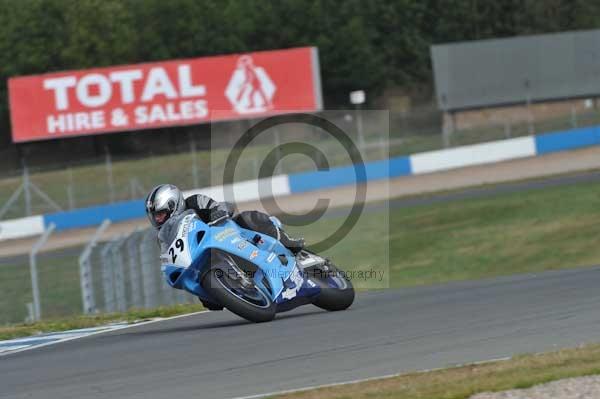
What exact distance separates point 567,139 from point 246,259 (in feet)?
98.3

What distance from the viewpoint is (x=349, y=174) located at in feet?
119

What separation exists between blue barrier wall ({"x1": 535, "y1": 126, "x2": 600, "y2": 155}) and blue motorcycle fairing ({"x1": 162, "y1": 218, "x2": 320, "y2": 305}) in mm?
28735

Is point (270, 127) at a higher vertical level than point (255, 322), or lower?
higher

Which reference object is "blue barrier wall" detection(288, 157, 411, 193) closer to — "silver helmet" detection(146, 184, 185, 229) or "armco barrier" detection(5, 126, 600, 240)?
"armco barrier" detection(5, 126, 600, 240)

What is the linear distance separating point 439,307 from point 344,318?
40.0 inches

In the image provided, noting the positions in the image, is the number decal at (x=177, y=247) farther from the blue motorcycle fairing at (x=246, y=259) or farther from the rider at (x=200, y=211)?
the rider at (x=200, y=211)

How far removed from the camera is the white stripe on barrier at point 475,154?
37.2 metres

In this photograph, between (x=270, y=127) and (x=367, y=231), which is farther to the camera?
(x=270, y=127)

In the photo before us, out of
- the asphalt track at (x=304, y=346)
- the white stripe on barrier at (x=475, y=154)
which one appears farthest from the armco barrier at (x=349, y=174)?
the asphalt track at (x=304, y=346)

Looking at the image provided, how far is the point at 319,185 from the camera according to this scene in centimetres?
3575

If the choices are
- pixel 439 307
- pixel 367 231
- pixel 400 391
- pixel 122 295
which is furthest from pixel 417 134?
pixel 400 391

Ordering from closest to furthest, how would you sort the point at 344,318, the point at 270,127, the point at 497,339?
the point at 497,339 → the point at 344,318 → the point at 270,127

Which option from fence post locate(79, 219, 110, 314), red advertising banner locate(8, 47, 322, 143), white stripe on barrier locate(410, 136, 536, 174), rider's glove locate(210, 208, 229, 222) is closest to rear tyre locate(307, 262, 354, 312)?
rider's glove locate(210, 208, 229, 222)

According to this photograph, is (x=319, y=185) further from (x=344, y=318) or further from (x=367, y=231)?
(x=344, y=318)
